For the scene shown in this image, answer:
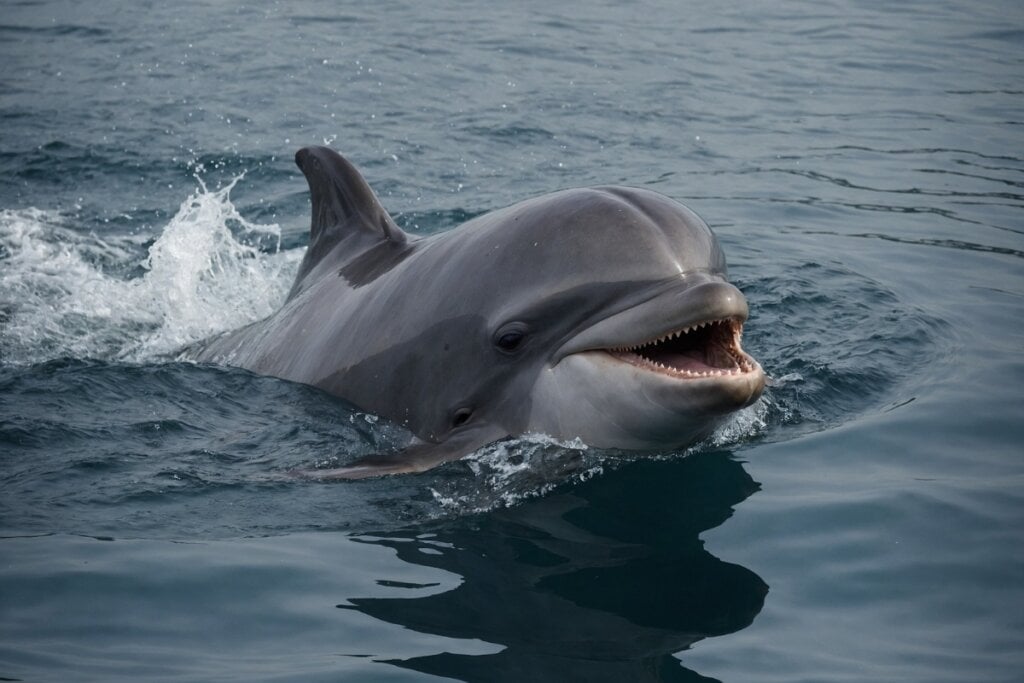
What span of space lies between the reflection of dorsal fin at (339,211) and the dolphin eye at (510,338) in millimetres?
2346

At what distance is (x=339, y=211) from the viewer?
36.6ft

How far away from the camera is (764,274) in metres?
13.6

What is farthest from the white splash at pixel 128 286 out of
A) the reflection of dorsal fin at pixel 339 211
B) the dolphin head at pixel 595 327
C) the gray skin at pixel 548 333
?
the dolphin head at pixel 595 327

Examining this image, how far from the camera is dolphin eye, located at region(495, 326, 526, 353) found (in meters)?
8.33

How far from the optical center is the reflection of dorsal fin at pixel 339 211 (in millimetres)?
10773

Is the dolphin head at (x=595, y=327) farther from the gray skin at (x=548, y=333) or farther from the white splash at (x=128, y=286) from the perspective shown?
the white splash at (x=128, y=286)

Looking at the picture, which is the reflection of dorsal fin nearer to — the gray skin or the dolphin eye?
the gray skin

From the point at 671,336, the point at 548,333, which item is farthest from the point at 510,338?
the point at 671,336

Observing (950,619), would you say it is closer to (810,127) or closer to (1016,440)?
(1016,440)

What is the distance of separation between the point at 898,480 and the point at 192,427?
5.35 metres

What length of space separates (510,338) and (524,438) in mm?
672

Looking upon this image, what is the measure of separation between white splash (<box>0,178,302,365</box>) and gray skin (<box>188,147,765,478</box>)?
12.4 feet

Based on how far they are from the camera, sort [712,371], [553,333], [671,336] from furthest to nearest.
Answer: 1. [553,333]
2. [671,336]
3. [712,371]

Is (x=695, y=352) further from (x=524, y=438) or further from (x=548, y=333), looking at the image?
(x=524, y=438)
